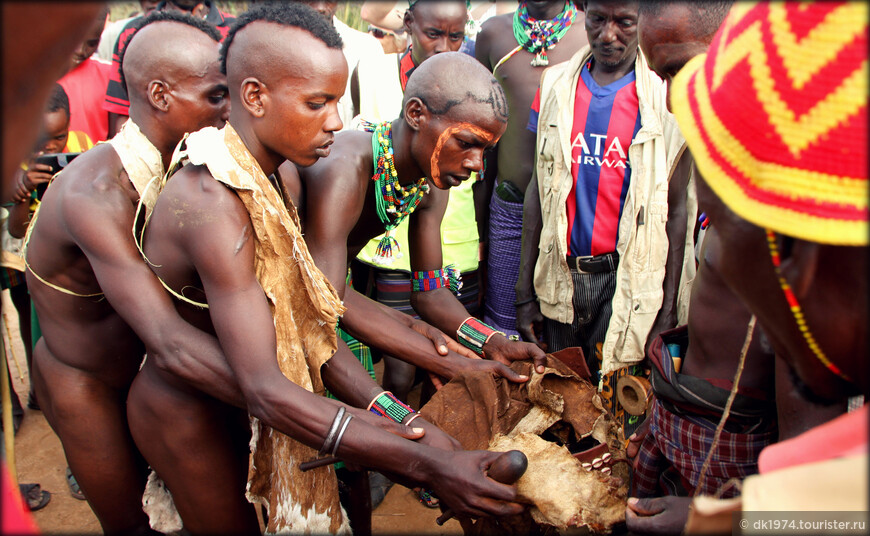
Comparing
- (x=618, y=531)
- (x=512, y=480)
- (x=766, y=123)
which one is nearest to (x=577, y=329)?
(x=618, y=531)

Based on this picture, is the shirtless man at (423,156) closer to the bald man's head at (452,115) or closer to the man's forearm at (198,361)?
the bald man's head at (452,115)

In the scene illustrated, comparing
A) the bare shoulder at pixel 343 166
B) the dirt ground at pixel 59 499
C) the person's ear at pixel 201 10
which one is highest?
the person's ear at pixel 201 10

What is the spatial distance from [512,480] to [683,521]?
0.50 meters

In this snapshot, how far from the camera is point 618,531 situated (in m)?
2.12

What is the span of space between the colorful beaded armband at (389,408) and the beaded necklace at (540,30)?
2648 mm

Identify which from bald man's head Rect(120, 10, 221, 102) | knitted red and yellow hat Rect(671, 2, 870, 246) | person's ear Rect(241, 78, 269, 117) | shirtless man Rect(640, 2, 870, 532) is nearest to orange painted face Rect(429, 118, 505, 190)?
person's ear Rect(241, 78, 269, 117)

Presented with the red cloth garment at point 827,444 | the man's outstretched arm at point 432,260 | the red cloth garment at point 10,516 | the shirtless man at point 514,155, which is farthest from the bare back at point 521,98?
the red cloth garment at point 10,516

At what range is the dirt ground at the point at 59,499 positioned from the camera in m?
3.44

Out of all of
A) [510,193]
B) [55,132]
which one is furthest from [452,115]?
[55,132]

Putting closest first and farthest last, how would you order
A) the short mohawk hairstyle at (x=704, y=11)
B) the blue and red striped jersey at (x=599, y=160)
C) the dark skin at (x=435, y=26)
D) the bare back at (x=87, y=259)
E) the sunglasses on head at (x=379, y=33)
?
the bare back at (x=87, y=259)
the short mohawk hairstyle at (x=704, y=11)
the blue and red striped jersey at (x=599, y=160)
the dark skin at (x=435, y=26)
the sunglasses on head at (x=379, y=33)

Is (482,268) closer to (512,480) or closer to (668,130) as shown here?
(668,130)

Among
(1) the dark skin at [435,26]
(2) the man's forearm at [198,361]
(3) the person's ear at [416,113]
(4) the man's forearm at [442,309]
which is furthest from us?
(1) the dark skin at [435,26]

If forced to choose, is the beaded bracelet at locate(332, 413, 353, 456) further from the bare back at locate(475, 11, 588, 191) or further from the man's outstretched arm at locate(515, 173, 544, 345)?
the bare back at locate(475, 11, 588, 191)

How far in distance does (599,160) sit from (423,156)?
114 centimetres
